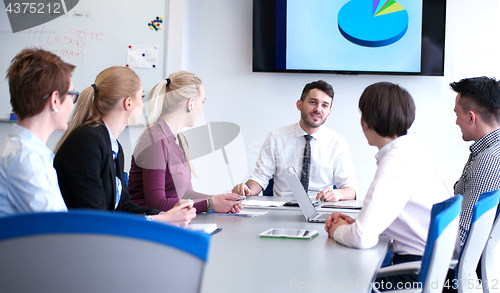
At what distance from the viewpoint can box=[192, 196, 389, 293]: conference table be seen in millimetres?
1021

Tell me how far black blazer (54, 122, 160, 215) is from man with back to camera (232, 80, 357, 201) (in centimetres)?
162

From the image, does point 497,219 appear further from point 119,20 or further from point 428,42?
point 119,20

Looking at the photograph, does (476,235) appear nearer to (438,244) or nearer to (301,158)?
(438,244)

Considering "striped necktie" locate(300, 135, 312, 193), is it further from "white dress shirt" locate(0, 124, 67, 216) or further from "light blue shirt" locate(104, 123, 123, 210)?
"white dress shirt" locate(0, 124, 67, 216)

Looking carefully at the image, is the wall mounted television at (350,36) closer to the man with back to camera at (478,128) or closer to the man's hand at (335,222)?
the man with back to camera at (478,128)

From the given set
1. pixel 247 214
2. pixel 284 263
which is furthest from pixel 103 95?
pixel 284 263

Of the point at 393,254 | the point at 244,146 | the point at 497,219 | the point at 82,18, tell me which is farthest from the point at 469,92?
the point at 82,18

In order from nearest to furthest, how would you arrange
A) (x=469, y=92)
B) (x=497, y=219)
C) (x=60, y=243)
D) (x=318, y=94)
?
(x=60, y=243), (x=497, y=219), (x=469, y=92), (x=318, y=94)

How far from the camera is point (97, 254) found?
562 mm

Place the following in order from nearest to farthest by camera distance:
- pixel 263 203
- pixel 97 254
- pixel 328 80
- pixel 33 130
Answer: pixel 97 254
pixel 33 130
pixel 263 203
pixel 328 80

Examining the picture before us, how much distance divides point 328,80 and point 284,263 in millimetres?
2949

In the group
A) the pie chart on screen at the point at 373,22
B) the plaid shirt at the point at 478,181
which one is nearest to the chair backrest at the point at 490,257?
the plaid shirt at the point at 478,181

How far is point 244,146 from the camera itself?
4.07 meters

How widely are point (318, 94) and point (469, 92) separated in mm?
1186
